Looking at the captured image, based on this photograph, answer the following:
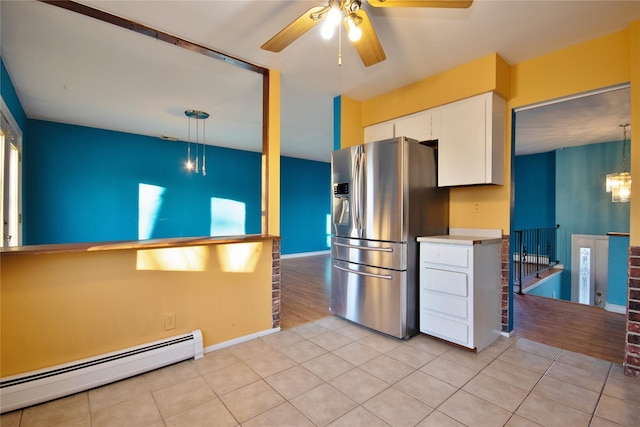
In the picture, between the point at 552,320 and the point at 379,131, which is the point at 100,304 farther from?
the point at 552,320

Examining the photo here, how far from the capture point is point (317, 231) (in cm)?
779

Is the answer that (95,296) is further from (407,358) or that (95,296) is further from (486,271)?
(486,271)

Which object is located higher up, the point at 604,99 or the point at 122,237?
the point at 604,99

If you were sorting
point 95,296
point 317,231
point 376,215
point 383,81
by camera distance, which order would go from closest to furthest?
point 95,296 → point 376,215 → point 383,81 → point 317,231

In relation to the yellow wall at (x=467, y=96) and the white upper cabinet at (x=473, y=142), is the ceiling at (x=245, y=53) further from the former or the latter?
the white upper cabinet at (x=473, y=142)

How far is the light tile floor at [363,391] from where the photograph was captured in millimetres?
1603

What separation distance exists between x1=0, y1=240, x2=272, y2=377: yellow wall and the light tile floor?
26 cm

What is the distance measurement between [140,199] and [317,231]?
410 cm

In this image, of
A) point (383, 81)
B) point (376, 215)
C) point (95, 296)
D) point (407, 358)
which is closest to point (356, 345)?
point (407, 358)

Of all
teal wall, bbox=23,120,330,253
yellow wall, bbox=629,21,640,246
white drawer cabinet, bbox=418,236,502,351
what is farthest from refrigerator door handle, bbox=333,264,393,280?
teal wall, bbox=23,120,330,253

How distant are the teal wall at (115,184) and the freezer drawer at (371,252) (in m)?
3.83

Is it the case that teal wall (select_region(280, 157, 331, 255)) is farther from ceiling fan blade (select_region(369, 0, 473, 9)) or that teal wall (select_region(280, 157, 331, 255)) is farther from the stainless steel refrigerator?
ceiling fan blade (select_region(369, 0, 473, 9))

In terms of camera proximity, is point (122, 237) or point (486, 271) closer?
point (486, 271)

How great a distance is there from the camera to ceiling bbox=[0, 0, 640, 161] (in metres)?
2.01
